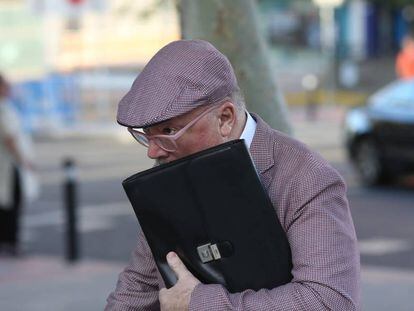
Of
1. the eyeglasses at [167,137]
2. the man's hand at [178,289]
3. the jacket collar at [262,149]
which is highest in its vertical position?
the eyeglasses at [167,137]

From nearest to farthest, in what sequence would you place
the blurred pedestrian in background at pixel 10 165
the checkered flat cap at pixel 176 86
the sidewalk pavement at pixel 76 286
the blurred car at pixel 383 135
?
1. the checkered flat cap at pixel 176 86
2. the sidewalk pavement at pixel 76 286
3. the blurred pedestrian in background at pixel 10 165
4. the blurred car at pixel 383 135

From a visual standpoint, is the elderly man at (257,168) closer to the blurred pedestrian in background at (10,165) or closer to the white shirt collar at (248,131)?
the white shirt collar at (248,131)

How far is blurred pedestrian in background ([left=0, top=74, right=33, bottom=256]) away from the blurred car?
564 centimetres

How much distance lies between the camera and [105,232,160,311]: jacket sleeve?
271 cm

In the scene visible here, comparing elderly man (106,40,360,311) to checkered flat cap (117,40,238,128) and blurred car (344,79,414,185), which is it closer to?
checkered flat cap (117,40,238,128)

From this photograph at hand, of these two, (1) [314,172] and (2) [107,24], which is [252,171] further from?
(2) [107,24]

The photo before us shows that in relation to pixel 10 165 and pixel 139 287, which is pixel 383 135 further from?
pixel 139 287

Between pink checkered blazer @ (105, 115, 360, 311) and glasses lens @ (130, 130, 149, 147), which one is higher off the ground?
glasses lens @ (130, 130, 149, 147)

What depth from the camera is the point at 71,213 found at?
33.8 feet

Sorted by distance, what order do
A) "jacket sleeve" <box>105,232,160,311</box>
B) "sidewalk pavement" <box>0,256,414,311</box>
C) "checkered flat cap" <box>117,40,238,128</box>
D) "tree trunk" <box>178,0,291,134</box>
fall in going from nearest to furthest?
"checkered flat cap" <box>117,40,238,128</box>
"jacket sleeve" <box>105,232,160,311</box>
"tree trunk" <box>178,0,291,134</box>
"sidewalk pavement" <box>0,256,414,311</box>

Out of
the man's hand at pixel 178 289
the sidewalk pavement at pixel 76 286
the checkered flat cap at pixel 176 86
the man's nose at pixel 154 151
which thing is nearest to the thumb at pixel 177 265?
the man's hand at pixel 178 289

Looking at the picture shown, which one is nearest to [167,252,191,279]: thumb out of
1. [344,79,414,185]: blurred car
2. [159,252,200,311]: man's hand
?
[159,252,200,311]: man's hand

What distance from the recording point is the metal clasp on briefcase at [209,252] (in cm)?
238

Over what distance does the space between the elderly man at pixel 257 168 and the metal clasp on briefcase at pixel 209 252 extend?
62 mm
